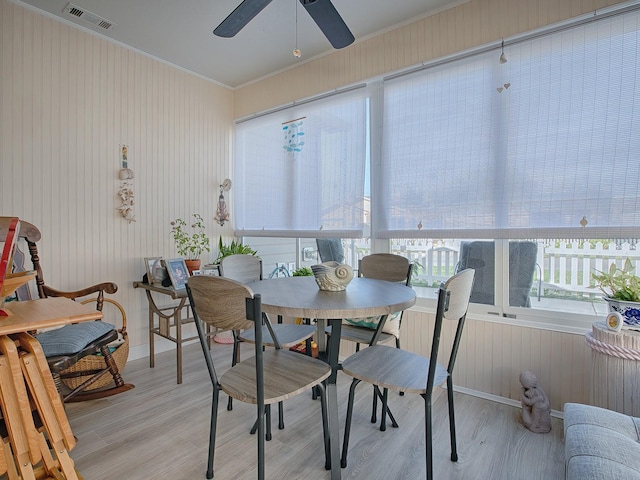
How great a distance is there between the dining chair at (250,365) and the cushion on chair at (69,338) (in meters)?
0.92

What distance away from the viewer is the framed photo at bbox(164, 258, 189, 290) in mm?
2865

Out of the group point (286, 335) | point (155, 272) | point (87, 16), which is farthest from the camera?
point (155, 272)

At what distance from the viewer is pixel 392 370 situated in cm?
165

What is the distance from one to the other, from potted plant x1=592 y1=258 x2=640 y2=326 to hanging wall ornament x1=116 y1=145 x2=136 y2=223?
350 centimetres

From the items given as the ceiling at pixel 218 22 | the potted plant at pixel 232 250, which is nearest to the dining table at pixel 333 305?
the potted plant at pixel 232 250

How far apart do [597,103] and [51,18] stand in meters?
3.81

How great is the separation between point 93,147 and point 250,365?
2371 mm

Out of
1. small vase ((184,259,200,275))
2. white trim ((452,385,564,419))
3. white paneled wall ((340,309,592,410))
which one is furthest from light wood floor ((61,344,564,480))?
small vase ((184,259,200,275))

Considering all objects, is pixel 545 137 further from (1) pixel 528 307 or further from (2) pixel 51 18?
(2) pixel 51 18

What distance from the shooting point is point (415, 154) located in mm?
2637

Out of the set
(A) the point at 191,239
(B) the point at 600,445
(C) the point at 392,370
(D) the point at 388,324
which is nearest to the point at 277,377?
(C) the point at 392,370

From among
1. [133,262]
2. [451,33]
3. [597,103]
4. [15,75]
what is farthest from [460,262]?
[15,75]

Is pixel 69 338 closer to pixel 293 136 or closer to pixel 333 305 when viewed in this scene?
pixel 333 305

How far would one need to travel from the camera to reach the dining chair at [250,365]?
4.33 ft
